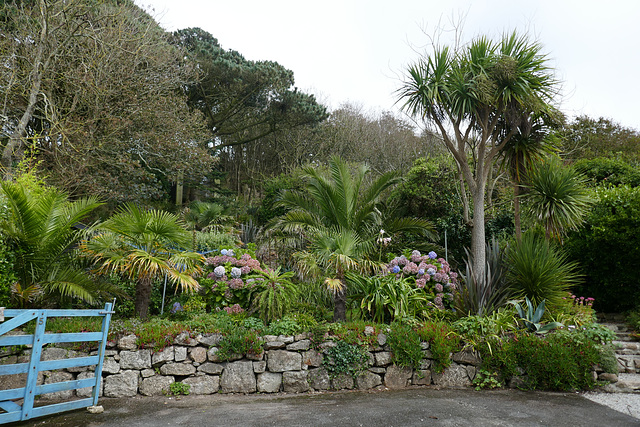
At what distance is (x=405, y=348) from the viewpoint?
5.27 m

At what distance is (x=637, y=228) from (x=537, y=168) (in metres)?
2.06

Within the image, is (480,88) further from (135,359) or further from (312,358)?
(135,359)

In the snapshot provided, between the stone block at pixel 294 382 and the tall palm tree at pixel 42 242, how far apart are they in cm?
292

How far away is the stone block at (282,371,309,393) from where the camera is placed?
5133 millimetres

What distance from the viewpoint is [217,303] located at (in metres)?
6.33

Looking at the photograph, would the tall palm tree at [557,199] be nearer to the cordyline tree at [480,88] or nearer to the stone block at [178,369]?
the cordyline tree at [480,88]

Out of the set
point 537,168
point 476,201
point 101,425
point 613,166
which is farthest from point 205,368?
point 613,166

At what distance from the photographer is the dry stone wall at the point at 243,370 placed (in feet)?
16.0

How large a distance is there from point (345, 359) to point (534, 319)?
2.98m

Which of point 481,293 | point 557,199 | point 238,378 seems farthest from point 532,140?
point 238,378

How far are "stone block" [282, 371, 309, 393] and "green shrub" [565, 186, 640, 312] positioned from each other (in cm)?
663

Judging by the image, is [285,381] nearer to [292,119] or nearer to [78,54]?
[78,54]

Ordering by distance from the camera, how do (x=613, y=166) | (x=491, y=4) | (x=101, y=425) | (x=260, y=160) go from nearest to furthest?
(x=101, y=425) < (x=491, y=4) < (x=613, y=166) < (x=260, y=160)

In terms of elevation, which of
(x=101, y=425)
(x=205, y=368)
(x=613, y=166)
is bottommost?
(x=101, y=425)
